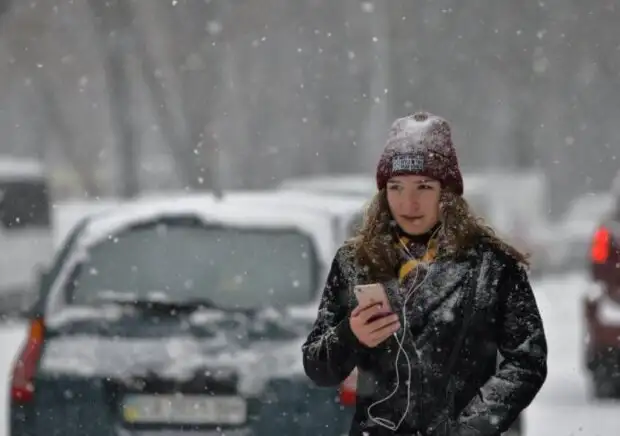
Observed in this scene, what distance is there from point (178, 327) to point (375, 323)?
2.59 metres

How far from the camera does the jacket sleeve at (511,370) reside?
3.58 metres

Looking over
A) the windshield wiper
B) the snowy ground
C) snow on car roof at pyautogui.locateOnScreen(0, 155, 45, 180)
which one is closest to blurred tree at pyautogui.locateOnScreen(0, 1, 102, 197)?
snow on car roof at pyautogui.locateOnScreen(0, 155, 45, 180)

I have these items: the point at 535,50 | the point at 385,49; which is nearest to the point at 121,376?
the point at 385,49

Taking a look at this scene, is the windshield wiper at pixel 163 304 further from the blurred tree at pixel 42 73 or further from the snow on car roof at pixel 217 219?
the blurred tree at pixel 42 73

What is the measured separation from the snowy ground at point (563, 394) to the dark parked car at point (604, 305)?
1.05 feet

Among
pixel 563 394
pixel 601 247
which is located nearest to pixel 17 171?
pixel 563 394

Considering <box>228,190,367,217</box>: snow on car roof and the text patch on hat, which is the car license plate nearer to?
<box>228,190,367,217</box>: snow on car roof

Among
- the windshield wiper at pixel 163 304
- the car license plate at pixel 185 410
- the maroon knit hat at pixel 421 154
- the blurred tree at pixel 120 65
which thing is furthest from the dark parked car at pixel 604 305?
the blurred tree at pixel 120 65

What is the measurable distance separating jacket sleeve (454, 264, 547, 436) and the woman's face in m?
0.23

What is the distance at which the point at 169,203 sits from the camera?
21.4 ft

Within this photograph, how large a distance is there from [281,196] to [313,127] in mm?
42628

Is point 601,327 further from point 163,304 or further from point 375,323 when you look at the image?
point 375,323

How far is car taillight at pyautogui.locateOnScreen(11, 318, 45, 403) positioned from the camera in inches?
231

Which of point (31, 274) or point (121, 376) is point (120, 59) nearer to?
point (31, 274)
